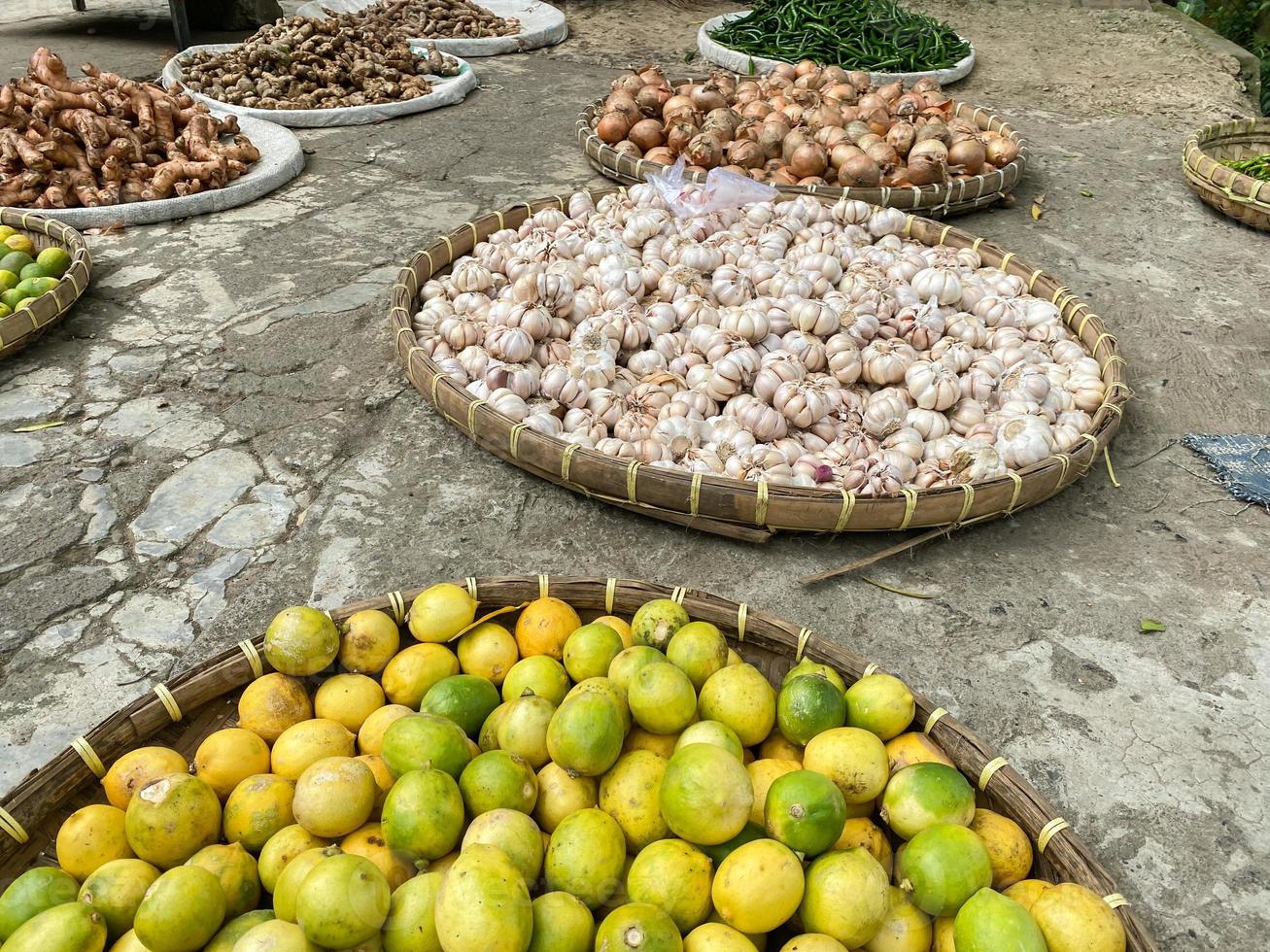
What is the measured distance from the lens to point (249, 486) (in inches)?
109

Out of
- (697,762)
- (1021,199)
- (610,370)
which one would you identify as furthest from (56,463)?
(1021,199)

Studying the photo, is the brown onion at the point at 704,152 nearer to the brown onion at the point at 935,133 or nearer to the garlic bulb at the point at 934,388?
the brown onion at the point at 935,133

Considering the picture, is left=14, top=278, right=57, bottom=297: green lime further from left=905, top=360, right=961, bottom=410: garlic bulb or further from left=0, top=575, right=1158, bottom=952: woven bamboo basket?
left=905, top=360, right=961, bottom=410: garlic bulb

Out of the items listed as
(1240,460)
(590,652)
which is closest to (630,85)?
(1240,460)

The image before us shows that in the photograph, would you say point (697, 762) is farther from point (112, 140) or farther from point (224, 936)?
point (112, 140)

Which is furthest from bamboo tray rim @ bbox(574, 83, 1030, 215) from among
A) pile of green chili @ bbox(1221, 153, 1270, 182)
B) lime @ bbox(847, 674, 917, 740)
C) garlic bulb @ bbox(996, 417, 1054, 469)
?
lime @ bbox(847, 674, 917, 740)

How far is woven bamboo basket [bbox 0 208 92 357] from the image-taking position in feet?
10.5

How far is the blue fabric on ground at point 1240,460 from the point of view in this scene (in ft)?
9.45

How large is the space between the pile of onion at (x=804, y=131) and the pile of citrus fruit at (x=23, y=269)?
289 cm

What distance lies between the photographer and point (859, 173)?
178 inches

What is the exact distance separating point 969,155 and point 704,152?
1483 millimetres

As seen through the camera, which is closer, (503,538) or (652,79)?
(503,538)

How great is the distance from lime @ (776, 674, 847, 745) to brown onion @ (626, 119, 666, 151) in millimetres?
4016

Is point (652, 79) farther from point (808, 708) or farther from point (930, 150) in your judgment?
point (808, 708)
